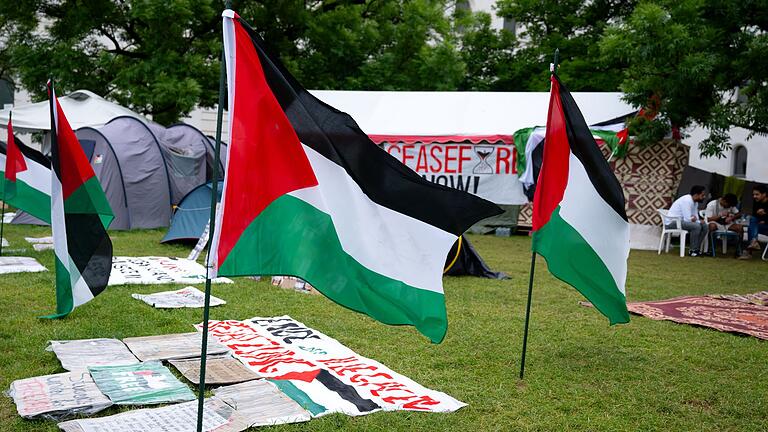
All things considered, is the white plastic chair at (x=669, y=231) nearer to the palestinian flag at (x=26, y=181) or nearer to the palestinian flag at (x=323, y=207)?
the palestinian flag at (x=26, y=181)

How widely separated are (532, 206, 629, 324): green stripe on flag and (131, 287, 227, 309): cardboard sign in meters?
3.69

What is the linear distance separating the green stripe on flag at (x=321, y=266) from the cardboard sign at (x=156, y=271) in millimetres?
5116

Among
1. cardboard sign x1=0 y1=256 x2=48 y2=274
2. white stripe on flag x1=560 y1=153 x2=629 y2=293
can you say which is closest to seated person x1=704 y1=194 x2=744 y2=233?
white stripe on flag x1=560 y1=153 x2=629 y2=293

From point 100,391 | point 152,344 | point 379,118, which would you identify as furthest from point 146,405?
point 379,118

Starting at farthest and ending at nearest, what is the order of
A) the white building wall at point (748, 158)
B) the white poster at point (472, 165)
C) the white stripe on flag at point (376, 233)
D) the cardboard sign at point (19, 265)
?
the white building wall at point (748, 158)
the white poster at point (472, 165)
the cardboard sign at point (19, 265)
the white stripe on flag at point (376, 233)

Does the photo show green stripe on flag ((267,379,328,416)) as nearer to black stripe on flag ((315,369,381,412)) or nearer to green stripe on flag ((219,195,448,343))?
black stripe on flag ((315,369,381,412))

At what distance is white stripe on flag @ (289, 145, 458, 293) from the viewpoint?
12.6 feet

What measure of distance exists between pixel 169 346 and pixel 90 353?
57cm

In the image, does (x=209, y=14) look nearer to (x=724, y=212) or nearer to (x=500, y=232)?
(x=500, y=232)

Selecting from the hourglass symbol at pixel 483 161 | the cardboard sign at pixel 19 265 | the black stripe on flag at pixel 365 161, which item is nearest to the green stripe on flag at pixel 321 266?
the black stripe on flag at pixel 365 161

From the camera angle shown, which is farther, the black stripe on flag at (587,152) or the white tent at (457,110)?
the white tent at (457,110)

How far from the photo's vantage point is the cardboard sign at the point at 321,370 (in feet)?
15.6

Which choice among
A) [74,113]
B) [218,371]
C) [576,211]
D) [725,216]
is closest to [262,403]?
[218,371]

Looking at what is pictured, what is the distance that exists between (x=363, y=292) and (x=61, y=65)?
1916 centimetres
